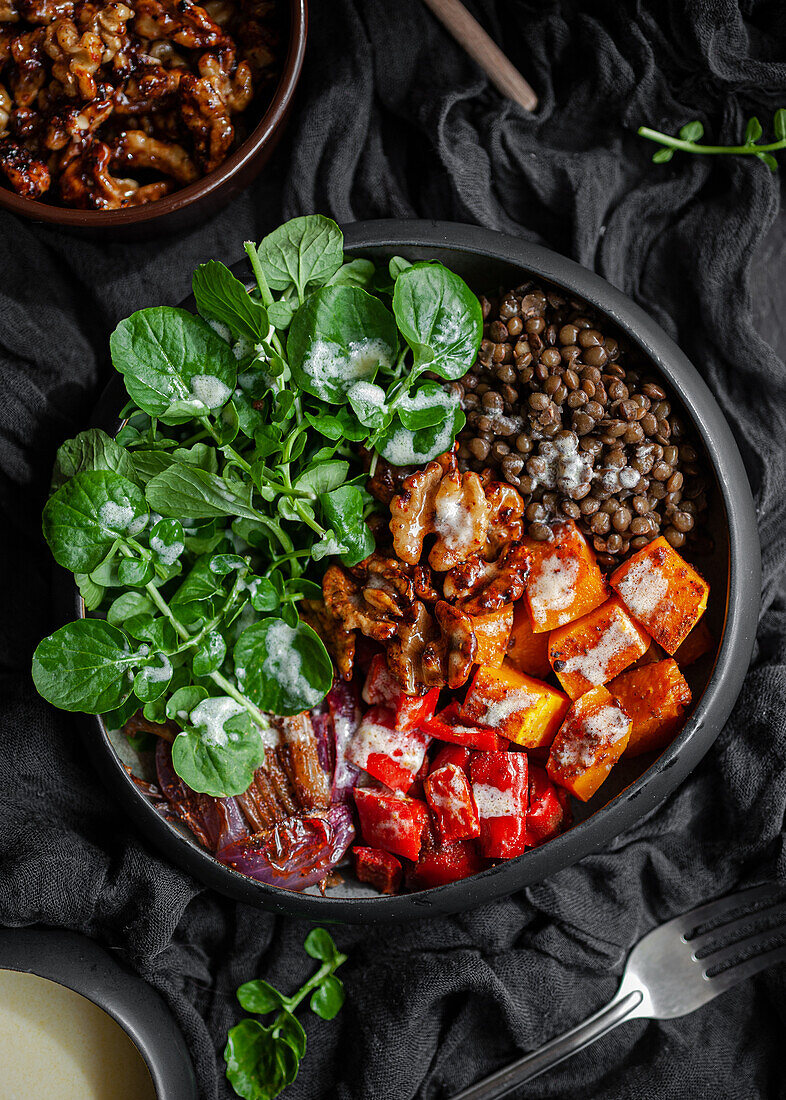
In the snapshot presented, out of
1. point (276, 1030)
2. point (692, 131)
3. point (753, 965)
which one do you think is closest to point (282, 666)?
point (276, 1030)

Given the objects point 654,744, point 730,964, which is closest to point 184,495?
point 654,744

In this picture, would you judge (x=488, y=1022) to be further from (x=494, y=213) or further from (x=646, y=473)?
(x=494, y=213)

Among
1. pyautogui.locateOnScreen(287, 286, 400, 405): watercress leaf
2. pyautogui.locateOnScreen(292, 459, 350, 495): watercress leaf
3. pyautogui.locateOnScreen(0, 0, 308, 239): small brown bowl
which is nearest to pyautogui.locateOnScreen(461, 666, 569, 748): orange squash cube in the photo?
pyautogui.locateOnScreen(292, 459, 350, 495): watercress leaf

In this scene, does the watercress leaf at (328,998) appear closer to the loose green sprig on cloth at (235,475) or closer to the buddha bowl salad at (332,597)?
the buddha bowl salad at (332,597)

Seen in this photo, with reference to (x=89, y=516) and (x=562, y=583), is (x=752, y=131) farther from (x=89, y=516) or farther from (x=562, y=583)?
(x=89, y=516)

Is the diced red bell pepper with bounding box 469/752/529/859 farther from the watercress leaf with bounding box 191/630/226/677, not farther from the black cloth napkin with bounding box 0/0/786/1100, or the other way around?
the watercress leaf with bounding box 191/630/226/677

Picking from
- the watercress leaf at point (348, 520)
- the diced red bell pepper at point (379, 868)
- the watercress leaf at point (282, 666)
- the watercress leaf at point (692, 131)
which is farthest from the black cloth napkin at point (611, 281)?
the watercress leaf at point (348, 520)
